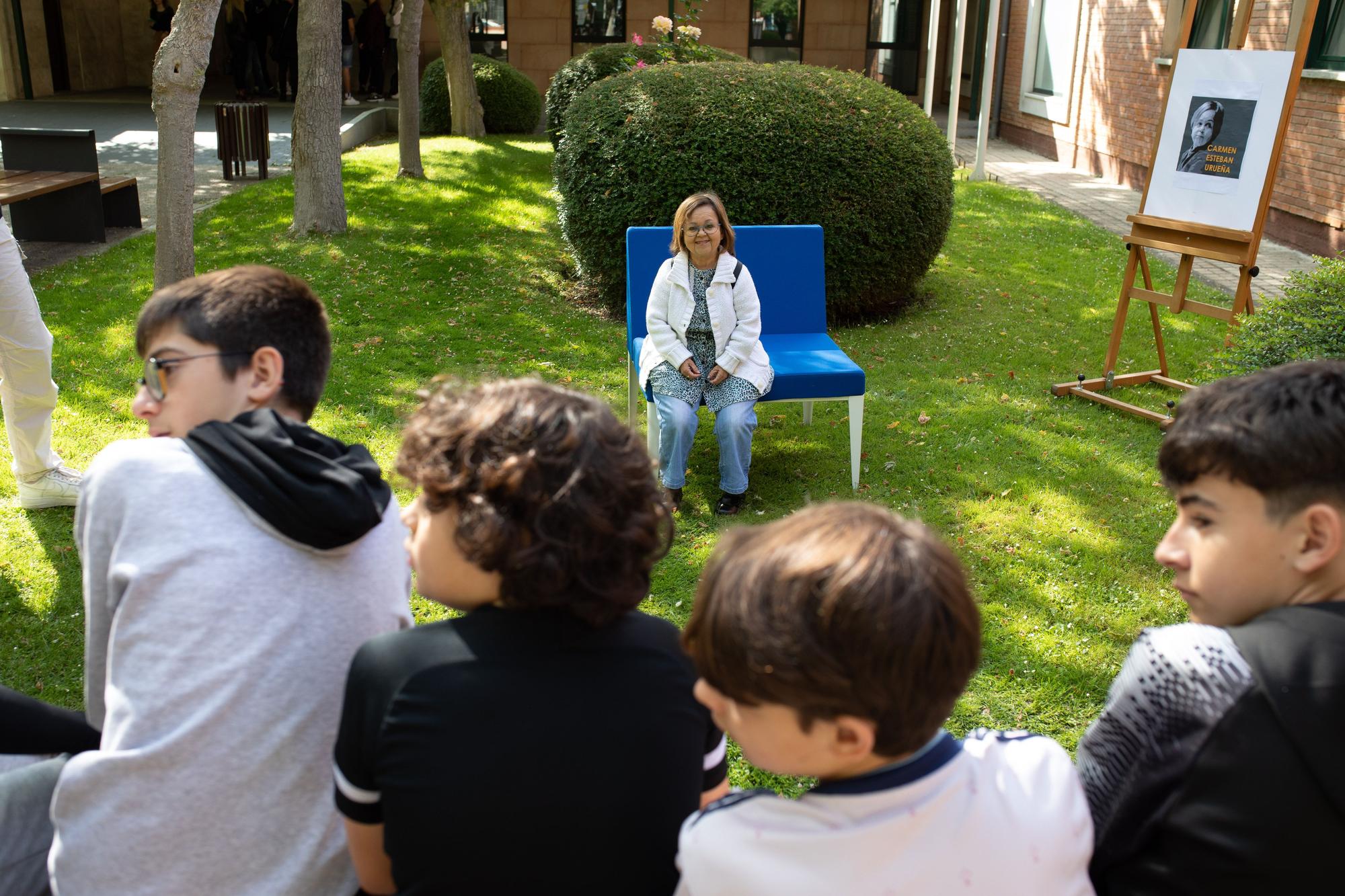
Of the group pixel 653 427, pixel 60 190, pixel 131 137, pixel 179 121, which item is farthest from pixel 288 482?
pixel 131 137

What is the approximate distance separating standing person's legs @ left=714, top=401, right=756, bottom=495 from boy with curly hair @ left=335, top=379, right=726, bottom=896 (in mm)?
3323

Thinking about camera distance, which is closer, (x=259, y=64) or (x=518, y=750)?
(x=518, y=750)

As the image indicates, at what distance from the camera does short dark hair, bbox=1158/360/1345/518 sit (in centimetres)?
150

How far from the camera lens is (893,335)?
302 inches

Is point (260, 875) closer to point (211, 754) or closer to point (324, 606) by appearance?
point (211, 754)

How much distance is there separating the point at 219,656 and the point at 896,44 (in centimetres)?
2363

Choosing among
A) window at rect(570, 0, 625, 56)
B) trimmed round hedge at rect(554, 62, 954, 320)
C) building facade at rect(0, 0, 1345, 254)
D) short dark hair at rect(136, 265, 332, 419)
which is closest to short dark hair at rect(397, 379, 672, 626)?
short dark hair at rect(136, 265, 332, 419)

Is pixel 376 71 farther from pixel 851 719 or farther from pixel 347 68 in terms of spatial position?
pixel 851 719

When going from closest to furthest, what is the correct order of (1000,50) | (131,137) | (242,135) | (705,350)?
(705,350)
(242,135)
(131,137)
(1000,50)

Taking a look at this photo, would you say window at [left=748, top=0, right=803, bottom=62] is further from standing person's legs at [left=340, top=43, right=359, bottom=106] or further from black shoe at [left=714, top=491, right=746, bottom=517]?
black shoe at [left=714, top=491, right=746, bottom=517]

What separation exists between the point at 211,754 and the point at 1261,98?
19.9ft

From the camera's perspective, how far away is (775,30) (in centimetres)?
2222

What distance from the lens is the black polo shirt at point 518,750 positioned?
143 centimetres

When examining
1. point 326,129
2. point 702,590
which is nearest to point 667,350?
point 702,590
